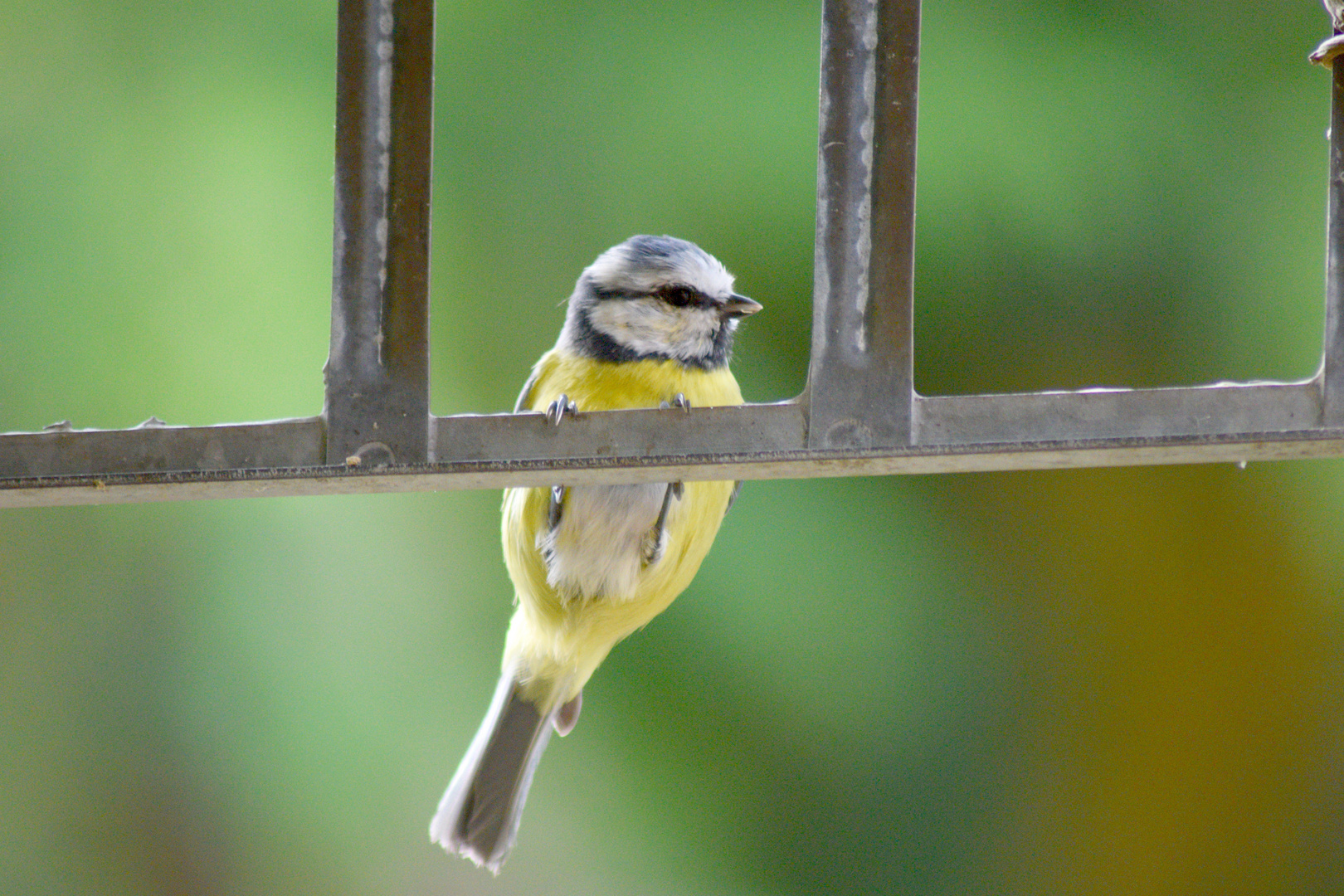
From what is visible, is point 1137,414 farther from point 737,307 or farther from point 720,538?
point 720,538

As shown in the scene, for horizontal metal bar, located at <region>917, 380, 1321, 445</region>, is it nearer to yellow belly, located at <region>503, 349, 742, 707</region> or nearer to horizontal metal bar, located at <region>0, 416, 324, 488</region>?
horizontal metal bar, located at <region>0, 416, 324, 488</region>

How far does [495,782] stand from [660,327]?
2.47ft

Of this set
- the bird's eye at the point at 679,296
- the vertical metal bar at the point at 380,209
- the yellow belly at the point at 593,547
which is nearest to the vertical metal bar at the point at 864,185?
the vertical metal bar at the point at 380,209

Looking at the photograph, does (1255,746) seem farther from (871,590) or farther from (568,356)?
(568,356)

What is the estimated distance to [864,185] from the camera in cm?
97

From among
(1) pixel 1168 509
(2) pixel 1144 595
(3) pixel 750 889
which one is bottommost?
(3) pixel 750 889

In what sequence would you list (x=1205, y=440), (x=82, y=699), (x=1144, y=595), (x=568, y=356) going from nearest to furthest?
(x=1205, y=440), (x=568, y=356), (x=82, y=699), (x=1144, y=595)

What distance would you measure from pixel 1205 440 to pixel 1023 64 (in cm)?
189

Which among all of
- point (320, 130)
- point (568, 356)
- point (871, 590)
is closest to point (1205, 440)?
point (568, 356)

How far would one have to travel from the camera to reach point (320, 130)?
2648mm

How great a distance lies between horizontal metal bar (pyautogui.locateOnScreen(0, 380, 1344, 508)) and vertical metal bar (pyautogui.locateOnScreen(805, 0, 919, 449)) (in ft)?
0.21

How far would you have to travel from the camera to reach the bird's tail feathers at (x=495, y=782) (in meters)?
1.93

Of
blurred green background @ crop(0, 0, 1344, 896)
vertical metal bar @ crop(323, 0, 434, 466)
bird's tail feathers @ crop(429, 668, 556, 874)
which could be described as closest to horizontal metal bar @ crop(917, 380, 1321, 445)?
vertical metal bar @ crop(323, 0, 434, 466)

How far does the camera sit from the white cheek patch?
1817 millimetres
